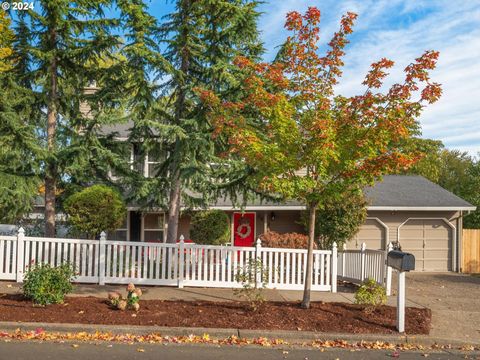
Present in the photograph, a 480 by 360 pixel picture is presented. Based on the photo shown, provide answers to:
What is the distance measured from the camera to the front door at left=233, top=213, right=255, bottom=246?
758 inches

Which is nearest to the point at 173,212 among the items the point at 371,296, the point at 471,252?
the point at 371,296

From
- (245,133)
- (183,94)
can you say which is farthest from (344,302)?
(183,94)

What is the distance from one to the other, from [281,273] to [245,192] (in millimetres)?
3102

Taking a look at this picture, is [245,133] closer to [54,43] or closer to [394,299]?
[394,299]

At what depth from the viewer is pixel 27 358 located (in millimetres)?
6383

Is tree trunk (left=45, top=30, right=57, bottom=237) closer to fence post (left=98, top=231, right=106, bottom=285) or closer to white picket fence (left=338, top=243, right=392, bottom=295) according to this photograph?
fence post (left=98, top=231, right=106, bottom=285)

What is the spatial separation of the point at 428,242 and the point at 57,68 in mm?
15108

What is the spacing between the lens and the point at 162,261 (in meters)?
12.1

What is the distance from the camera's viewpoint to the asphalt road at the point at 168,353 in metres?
6.61

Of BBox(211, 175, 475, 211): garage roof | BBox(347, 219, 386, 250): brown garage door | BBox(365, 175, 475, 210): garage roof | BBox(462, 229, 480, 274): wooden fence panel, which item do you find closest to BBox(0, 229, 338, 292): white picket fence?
BBox(211, 175, 475, 211): garage roof

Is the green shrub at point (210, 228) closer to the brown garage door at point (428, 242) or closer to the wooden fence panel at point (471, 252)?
the brown garage door at point (428, 242)

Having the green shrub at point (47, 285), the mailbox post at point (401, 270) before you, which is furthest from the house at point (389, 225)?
the mailbox post at point (401, 270)

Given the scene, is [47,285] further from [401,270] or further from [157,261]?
[401,270]

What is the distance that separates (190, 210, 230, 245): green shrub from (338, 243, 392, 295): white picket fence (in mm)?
3813
